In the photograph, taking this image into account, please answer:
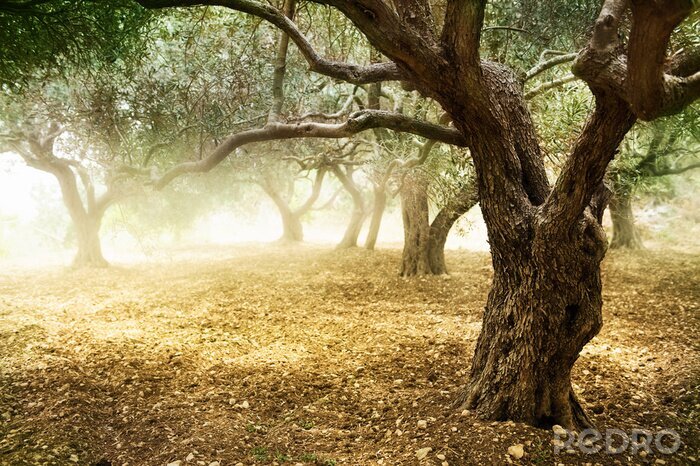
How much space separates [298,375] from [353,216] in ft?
45.6

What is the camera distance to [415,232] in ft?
37.2

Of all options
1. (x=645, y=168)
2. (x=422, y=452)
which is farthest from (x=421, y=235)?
(x=422, y=452)

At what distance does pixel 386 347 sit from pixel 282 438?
2570mm

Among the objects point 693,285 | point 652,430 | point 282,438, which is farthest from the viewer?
point 693,285

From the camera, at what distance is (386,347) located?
6.43 metres

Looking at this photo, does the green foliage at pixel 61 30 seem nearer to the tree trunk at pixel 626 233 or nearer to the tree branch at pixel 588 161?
the tree branch at pixel 588 161

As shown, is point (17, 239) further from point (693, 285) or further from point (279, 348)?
point (693, 285)

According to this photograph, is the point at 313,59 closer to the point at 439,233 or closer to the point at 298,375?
the point at 298,375

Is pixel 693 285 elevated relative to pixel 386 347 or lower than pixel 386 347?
elevated

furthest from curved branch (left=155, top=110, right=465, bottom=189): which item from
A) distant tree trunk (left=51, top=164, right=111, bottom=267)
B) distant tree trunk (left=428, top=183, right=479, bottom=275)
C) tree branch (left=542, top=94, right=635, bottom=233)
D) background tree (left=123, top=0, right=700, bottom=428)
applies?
distant tree trunk (left=51, top=164, right=111, bottom=267)

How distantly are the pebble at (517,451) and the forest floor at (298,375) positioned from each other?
4cm

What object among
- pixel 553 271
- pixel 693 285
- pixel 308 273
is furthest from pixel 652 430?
pixel 308 273

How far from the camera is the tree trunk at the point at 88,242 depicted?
15.3 m

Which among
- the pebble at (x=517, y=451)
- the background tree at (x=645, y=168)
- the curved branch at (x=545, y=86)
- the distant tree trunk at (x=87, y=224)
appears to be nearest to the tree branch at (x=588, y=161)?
the pebble at (x=517, y=451)
